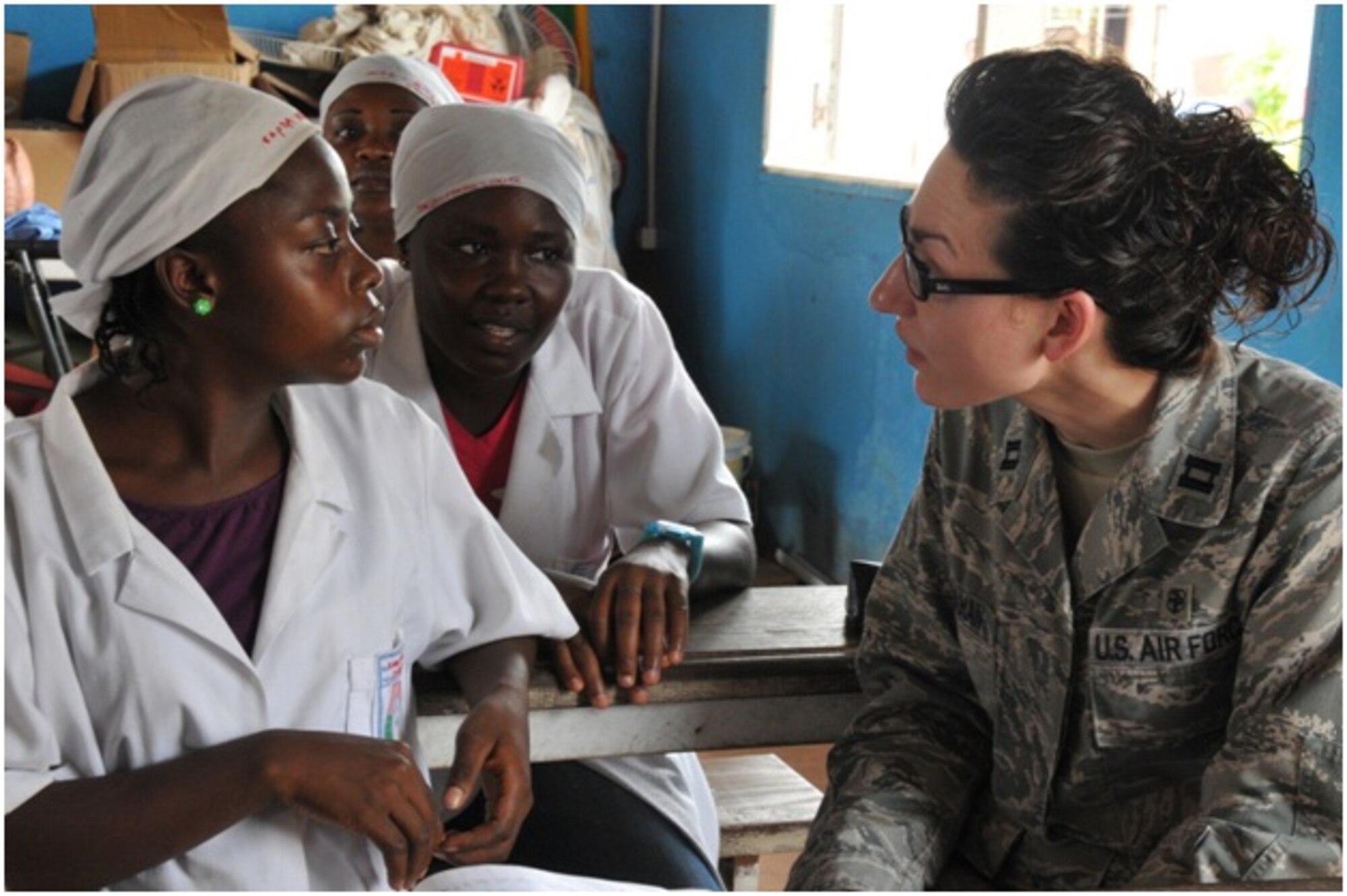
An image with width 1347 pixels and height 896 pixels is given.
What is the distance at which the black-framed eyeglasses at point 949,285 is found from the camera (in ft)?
4.93

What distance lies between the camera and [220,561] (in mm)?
1482

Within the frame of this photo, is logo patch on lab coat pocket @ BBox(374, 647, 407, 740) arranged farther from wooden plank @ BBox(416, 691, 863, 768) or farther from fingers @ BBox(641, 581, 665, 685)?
fingers @ BBox(641, 581, 665, 685)

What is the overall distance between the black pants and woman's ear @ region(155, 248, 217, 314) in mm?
753

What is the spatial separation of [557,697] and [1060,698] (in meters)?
0.54

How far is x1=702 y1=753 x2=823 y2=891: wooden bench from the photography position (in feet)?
7.79

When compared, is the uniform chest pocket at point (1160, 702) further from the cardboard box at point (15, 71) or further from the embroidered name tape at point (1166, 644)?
the cardboard box at point (15, 71)

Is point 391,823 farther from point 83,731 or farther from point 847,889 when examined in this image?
point 847,889

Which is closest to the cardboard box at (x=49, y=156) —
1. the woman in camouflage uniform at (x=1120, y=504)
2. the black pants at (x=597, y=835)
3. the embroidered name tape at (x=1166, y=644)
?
the black pants at (x=597, y=835)

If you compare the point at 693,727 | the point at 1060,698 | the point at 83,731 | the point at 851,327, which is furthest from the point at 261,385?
the point at 851,327

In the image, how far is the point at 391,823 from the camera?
1.39 meters

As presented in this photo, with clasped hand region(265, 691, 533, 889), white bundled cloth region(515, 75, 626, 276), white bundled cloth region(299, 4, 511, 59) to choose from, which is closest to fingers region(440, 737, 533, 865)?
clasped hand region(265, 691, 533, 889)

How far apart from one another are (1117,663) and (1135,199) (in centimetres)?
45

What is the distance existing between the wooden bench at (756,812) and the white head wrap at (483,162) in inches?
37.1

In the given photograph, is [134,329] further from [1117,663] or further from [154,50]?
[154,50]
